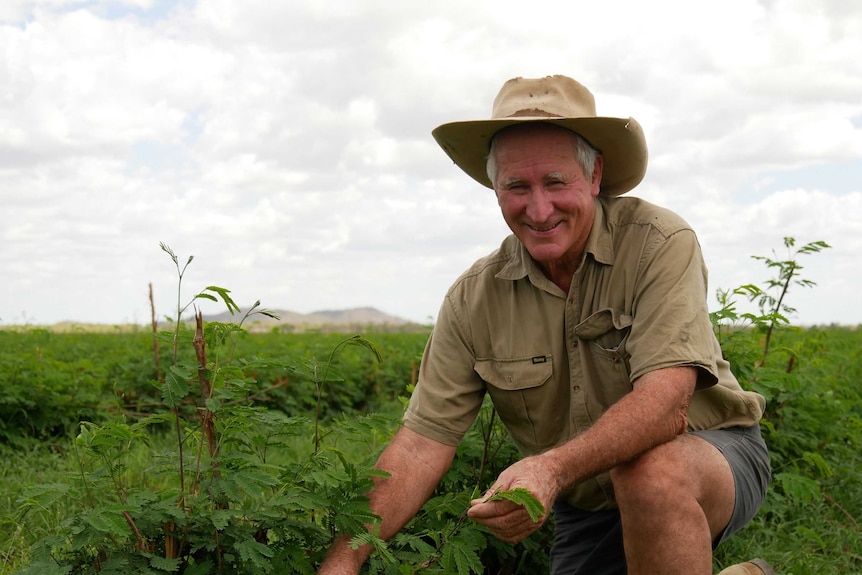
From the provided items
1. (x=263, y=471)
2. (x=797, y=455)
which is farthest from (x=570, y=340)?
(x=797, y=455)

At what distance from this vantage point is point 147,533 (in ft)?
7.72

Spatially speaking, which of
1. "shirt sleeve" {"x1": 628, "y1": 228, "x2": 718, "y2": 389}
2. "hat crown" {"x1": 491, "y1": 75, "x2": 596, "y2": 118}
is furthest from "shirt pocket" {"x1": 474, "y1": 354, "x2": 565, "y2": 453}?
"hat crown" {"x1": 491, "y1": 75, "x2": 596, "y2": 118}

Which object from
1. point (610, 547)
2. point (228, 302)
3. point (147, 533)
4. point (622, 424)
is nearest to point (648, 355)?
point (622, 424)

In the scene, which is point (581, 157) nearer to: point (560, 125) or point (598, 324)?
point (560, 125)

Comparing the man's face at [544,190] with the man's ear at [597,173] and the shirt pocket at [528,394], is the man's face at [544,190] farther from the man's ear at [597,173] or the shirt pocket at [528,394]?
the shirt pocket at [528,394]

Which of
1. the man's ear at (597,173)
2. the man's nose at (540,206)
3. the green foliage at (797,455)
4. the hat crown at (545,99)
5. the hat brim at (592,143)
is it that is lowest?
the green foliage at (797,455)

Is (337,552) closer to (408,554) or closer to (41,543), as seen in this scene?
(408,554)

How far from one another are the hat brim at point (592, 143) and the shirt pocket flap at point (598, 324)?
2.00 ft

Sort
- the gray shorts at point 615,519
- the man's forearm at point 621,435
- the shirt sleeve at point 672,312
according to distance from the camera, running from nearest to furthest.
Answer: the man's forearm at point 621,435
the shirt sleeve at point 672,312
the gray shorts at point 615,519

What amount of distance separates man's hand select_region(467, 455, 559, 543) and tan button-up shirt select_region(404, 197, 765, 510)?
67 cm

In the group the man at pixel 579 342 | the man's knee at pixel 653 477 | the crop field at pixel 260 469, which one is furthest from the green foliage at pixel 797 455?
the man's knee at pixel 653 477

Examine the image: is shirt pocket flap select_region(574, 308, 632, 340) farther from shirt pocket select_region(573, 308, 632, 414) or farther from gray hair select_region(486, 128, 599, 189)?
gray hair select_region(486, 128, 599, 189)

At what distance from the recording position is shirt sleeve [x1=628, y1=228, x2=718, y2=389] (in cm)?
278

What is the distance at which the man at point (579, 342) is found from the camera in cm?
280
